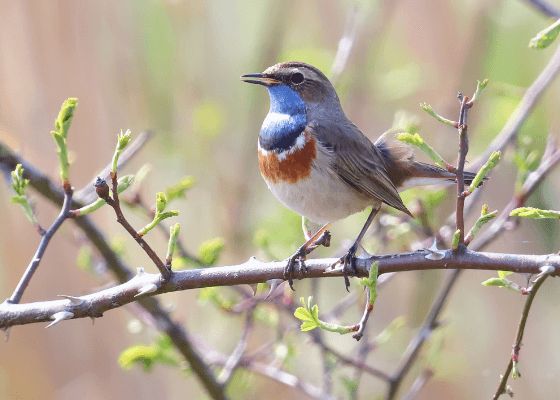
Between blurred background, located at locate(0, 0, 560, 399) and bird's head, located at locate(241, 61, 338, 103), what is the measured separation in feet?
3.23

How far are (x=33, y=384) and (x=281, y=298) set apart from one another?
269cm

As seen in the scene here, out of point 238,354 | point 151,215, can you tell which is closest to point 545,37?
point 151,215

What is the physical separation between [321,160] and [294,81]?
58 centimetres

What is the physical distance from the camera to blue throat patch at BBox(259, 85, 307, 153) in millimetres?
3285

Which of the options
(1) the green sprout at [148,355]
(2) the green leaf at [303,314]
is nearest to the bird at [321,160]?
(2) the green leaf at [303,314]

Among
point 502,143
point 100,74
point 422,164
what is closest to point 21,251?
point 100,74

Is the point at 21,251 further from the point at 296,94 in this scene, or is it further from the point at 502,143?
the point at 502,143

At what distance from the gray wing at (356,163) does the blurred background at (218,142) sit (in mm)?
1205

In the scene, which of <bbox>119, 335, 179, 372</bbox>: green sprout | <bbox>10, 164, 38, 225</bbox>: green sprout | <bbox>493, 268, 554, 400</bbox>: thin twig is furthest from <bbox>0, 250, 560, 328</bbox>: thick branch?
<bbox>119, 335, 179, 372</bbox>: green sprout

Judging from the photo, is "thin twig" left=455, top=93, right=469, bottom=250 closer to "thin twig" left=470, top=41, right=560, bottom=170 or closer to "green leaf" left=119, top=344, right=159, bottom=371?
"thin twig" left=470, top=41, right=560, bottom=170

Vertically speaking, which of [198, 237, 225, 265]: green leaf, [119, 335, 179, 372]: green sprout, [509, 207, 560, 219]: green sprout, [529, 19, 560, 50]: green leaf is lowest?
[119, 335, 179, 372]: green sprout

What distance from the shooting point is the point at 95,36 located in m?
5.45

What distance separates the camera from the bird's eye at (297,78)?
3.49 metres

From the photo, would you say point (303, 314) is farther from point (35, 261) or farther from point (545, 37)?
point (545, 37)
